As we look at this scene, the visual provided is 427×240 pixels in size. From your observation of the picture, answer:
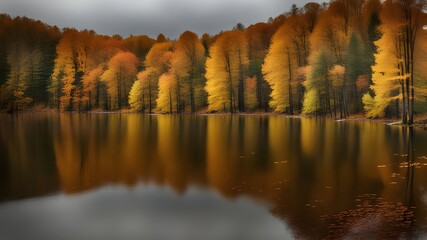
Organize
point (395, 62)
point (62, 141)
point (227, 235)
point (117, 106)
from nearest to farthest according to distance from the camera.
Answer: point (227, 235), point (62, 141), point (395, 62), point (117, 106)

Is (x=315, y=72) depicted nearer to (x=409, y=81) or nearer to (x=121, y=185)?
(x=409, y=81)

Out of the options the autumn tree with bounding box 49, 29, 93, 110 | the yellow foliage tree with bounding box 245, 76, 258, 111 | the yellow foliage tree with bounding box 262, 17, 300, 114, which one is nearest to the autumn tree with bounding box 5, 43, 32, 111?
the autumn tree with bounding box 49, 29, 93, 110

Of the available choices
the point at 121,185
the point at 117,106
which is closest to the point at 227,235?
the point at 121,185

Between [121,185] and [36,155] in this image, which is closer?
[121,185]

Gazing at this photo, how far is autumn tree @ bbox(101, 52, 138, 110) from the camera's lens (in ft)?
257

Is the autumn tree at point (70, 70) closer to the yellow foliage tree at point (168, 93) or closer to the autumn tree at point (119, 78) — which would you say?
the autumn tree at point (119, 78)

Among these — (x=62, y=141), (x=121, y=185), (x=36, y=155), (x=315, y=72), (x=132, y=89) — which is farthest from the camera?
(x=132, y=89)

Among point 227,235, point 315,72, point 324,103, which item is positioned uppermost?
point 315,72

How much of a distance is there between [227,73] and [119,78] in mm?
22714

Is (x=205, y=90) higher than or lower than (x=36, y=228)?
higher

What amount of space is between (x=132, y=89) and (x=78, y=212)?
2558 inches

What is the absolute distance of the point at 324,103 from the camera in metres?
54.7

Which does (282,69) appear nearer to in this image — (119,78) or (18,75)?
(119,78)

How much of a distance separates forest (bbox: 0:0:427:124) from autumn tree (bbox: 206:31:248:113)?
16cm
